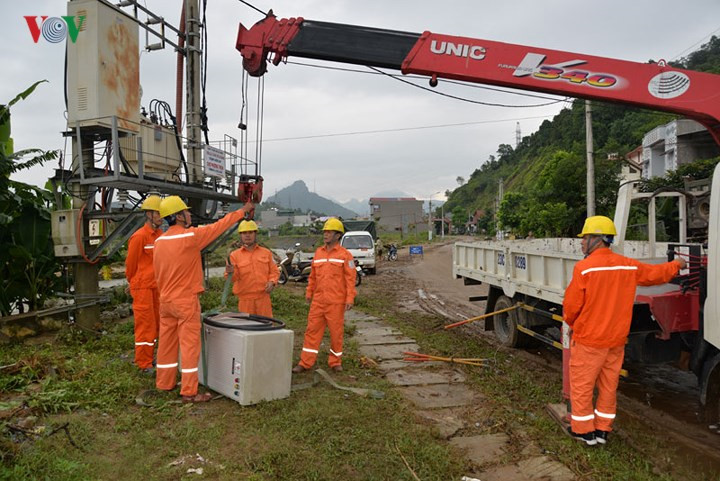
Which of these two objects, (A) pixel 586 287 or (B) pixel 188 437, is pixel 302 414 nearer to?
(B) pixel 188 437

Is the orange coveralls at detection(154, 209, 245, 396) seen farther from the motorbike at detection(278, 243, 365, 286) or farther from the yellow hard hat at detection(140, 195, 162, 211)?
the motorbike at detection(278, 243, 365, 286)

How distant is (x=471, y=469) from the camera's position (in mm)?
3799

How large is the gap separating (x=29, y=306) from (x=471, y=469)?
300 inches

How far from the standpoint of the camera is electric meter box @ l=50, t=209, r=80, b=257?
7055mm

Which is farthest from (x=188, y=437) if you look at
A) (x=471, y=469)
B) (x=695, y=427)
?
(x=695, y=427)

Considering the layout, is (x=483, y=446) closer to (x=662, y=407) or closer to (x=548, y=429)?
(x=548, y=429)

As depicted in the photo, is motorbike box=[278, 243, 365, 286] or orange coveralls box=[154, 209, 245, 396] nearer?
orange coveralls box=[154, 209, 245, 396]

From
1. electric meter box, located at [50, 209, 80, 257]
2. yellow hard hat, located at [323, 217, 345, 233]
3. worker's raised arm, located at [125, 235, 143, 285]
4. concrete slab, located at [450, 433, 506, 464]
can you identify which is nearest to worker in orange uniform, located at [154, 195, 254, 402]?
worker's raised arm, located at [125, 235, 143, 285]

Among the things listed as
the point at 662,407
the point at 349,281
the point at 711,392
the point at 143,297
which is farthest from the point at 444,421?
the point at 143,297

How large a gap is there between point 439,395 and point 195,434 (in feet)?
8.61

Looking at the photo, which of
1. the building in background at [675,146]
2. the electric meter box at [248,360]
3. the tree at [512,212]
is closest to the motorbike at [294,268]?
the electric meter box at [248,360]

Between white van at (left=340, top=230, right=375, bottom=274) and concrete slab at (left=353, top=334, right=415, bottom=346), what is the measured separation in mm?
10827

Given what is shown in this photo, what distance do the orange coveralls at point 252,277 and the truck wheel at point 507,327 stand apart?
12.6 ft

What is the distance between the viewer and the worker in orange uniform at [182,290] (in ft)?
16.0
